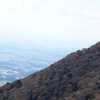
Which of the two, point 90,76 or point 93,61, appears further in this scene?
point 93,61

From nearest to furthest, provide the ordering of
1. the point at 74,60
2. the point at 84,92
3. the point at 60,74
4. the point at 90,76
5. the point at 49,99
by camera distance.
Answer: the point at 84,92, the point at 49,99, the point at 90,76, the point at 60,74, the point at 74,60

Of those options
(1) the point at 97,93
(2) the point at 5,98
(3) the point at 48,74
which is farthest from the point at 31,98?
(1) the point at 97,93

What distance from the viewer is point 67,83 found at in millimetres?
13812

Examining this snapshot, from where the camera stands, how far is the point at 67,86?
13430 millimetres

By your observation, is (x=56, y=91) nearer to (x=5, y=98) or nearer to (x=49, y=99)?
(x=49, y=99)

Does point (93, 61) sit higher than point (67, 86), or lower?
higher

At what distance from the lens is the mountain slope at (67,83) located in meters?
11.7

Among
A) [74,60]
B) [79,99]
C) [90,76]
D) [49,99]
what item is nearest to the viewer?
[79,99]

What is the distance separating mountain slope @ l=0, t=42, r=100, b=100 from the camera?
1167 cm

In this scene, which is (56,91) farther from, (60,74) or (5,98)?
(5,98)

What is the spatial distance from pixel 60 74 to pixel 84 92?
4.72 meters

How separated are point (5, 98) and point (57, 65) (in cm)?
545

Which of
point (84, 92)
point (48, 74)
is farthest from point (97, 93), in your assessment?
point (48, 74)

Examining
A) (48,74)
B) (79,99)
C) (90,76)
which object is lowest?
(79,99)
